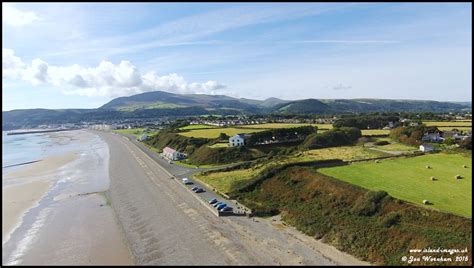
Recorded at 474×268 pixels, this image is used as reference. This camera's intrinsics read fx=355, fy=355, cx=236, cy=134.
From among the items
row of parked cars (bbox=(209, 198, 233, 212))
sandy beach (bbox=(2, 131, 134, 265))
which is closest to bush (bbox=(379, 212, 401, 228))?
row of parked cars (bbox=(209, 198, 233, 212))

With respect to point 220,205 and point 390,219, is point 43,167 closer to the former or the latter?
point 220,205

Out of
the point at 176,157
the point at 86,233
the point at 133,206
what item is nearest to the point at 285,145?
the point at 176,157

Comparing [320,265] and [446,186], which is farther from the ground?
[446,186]

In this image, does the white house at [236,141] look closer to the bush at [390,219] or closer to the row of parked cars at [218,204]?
the row of parked cars at [218,204]

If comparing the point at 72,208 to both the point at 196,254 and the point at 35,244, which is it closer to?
the point at 35,244

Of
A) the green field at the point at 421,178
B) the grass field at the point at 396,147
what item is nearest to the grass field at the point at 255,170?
the grass field at the point at 396,147

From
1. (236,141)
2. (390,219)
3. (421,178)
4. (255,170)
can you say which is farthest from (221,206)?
(236,141)

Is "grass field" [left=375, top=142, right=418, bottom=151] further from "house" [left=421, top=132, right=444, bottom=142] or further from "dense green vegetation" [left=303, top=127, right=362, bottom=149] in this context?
"dense green vegetation" [left=303, top=127, right=362, bottom=149]
